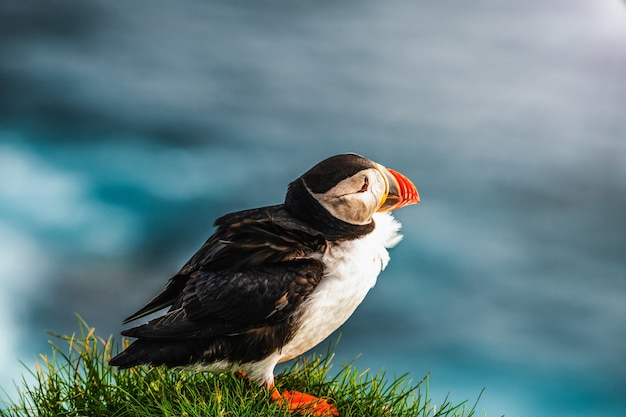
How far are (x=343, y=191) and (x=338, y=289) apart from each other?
42cm

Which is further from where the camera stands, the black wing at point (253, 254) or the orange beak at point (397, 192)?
the orange beak at point (397, 192)

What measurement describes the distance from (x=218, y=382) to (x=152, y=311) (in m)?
0.47

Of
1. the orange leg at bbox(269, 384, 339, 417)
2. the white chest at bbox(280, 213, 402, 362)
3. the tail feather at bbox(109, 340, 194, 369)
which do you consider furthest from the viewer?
the orange leg at bbox(269, 384, 339, 417)

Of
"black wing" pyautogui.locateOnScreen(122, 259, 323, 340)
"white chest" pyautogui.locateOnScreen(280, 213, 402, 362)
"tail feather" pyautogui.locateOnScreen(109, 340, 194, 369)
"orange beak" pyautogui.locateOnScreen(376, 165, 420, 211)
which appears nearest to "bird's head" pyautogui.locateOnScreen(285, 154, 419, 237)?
"orange beak" pyautogui.locateOnScreen(376, 165, 420, 211)

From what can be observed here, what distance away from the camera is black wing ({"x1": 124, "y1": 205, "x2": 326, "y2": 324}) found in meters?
3.89

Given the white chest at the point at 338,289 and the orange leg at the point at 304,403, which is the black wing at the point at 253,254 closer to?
the white chest at the point at 338,289

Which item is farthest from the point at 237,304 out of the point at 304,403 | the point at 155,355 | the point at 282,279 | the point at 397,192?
the point at 397,192

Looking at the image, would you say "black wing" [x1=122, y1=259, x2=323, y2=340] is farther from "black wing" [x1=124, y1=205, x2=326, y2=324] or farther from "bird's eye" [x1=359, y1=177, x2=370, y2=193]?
"bird's eye" [x1=359, y1=177, x2=370, y2=193]

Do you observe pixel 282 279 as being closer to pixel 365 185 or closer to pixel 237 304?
pixel 237 304

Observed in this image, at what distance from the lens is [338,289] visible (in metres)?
3.98

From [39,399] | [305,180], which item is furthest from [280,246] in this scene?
[39,399]

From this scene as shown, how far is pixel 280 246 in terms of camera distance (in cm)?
394

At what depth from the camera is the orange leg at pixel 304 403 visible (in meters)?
4.11

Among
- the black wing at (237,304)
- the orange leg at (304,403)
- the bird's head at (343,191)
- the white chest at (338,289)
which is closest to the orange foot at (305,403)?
the orange leg at (304,403)
